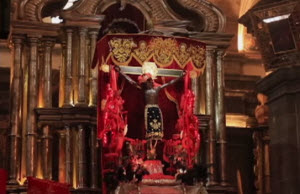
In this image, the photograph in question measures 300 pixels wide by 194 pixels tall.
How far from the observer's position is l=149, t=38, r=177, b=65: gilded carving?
15.7 m

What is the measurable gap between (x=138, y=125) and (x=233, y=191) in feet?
12.1

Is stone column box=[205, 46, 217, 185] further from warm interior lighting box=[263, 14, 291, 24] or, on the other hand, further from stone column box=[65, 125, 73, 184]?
warm interior lighting box=[263, 14, 291, 24]

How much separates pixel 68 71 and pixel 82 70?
0.40 meters

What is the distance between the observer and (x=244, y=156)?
21719mm

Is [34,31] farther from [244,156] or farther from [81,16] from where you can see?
[244,156]

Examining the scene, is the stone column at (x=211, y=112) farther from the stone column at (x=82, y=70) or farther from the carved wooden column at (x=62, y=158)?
the carved wooden column at (x=62, y=158)

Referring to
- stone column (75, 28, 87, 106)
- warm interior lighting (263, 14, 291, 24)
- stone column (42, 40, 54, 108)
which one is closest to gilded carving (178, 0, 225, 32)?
stone column (75, 28, 87, 106)

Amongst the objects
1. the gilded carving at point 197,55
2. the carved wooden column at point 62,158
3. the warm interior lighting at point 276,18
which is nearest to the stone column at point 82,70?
the carved wooden column at point 62,158

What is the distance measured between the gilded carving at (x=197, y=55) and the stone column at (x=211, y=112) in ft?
8.40

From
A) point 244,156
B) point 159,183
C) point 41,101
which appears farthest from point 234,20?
point 159,183

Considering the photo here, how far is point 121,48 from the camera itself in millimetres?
15461

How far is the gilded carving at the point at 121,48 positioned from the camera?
1542 centimetres

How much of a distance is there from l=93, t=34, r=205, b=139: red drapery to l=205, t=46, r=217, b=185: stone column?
1877 millimetres

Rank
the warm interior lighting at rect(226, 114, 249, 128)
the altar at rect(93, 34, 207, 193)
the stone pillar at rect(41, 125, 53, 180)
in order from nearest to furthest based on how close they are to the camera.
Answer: the altar at rect(93, 34, 207, 193) < the stone pillar at rect(41, 125, 53, 180) < the warm interior lighting at rect(226, 114, 249, 128)
